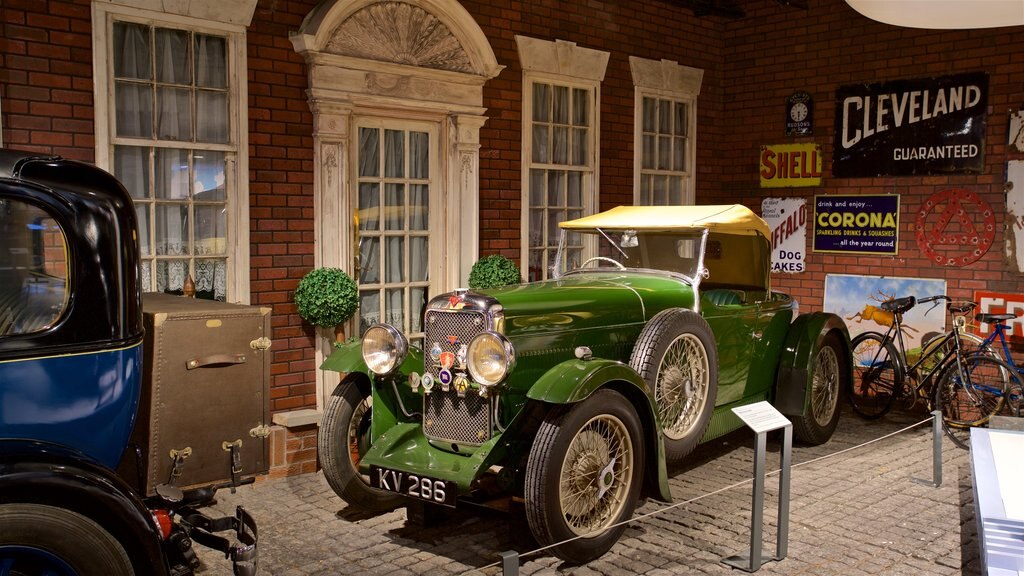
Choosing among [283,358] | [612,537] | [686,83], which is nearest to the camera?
[612,537]

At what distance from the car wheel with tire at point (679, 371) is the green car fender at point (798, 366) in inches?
48.5

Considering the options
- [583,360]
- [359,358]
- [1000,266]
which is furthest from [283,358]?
[1000,266]

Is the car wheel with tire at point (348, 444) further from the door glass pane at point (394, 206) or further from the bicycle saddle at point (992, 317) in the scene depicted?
the bicycle saddle at point (992, 317)

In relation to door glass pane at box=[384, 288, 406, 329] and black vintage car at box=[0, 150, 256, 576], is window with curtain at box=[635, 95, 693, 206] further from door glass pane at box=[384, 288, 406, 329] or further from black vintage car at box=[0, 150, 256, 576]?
black vintage car at box=[0, 150, 256, 576]

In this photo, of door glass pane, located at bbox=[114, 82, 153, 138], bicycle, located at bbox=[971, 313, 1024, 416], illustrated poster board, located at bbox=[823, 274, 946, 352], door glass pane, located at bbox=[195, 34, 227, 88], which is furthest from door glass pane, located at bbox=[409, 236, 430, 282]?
bicycle, located at bbox=[971, 313, 1024, 416]

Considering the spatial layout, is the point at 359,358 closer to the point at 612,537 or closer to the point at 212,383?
the point at 212,383

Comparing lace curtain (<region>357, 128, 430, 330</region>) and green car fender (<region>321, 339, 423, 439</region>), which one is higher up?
lace curtain (<region>357, 128, 430, 330</region>)

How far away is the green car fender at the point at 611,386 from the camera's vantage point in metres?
4.29

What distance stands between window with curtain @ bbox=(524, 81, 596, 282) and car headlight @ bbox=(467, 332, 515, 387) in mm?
3683

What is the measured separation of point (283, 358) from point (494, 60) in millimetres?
3013

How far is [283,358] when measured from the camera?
6.52 metres

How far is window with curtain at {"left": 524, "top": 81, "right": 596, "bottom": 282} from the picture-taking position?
8273 millimetres

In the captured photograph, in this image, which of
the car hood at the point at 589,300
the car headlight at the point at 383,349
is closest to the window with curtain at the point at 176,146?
the car headlight at the point at 383,349

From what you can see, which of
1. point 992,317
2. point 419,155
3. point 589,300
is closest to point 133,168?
point 419,155
